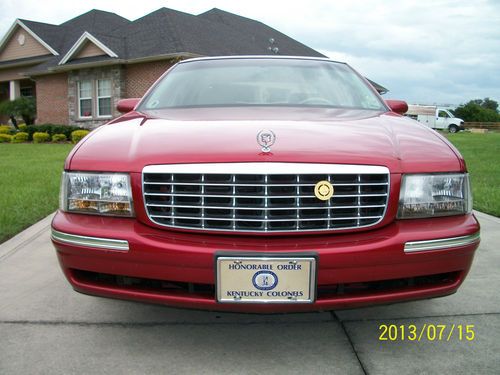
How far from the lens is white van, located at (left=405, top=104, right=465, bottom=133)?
34.9m

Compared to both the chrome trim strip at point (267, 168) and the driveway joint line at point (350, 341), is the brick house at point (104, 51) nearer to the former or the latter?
the driveway joint line at point (350, 341)

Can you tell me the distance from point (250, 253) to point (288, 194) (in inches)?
11.7

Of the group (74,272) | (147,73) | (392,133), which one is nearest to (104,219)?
(74,272)

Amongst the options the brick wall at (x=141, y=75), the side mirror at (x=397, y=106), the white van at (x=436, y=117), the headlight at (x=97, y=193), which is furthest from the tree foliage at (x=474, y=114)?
the headlight at (x=97, y=193)

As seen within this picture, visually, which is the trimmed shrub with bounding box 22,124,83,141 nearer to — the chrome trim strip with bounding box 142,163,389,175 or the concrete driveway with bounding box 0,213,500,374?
the concrete driveway with bounding box 0,213,500,374

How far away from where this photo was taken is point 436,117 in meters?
35.5

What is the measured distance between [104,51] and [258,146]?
20.4 metres

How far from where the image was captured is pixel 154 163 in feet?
→ 7.11

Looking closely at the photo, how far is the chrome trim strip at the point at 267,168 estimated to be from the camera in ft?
6.82

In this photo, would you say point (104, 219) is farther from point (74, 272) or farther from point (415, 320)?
point (415, 320)

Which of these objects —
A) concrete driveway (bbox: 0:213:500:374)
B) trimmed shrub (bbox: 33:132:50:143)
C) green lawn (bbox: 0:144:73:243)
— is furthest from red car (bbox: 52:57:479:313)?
trimmed shrub (bbox: 33:132:50:143)

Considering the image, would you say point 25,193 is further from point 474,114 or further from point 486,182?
point 474,114

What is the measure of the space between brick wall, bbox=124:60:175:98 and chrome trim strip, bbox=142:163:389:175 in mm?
18208

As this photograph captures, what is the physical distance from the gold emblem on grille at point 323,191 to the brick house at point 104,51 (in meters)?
17.6
